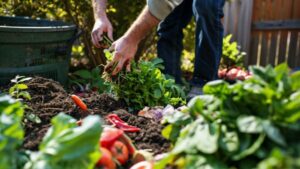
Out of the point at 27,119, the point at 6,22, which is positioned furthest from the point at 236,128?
the point at 6,22

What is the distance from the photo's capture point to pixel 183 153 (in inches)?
60.6

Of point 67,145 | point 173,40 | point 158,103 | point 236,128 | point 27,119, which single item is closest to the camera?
point 67,145

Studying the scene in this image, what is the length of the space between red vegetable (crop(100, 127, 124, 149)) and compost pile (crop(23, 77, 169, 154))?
0.73ft

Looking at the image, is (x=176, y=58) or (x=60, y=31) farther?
(x=176, y=58)

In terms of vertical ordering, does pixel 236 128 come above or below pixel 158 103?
above

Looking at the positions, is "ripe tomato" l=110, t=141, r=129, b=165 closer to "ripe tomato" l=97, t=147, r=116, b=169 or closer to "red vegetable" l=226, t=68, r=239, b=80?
"ripe tomato" l=97, t=147, r=116, b=169

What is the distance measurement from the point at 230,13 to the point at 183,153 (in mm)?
5203

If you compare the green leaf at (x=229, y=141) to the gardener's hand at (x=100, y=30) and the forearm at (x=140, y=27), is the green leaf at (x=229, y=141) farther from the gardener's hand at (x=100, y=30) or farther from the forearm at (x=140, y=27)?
the gardener's hand at (x=100, y=30)

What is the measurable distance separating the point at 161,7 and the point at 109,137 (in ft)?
6.19

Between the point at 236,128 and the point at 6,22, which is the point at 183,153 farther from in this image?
the point at 6,22

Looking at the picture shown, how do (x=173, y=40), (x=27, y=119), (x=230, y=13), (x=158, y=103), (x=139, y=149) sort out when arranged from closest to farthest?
(x=139, y=149), (x=27, y=119), (x=158, y=103), (x=173, y=40), (x=230, y=13)

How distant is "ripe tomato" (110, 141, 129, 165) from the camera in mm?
1720

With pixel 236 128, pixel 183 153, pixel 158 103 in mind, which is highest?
pixel 236 128

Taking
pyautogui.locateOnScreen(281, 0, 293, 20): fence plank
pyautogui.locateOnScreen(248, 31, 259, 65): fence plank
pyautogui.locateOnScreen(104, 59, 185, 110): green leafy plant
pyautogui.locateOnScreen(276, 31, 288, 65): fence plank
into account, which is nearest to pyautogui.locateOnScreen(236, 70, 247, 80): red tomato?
pyautogui.locateOnScreen(248, 31, 259, 65): fence plank
